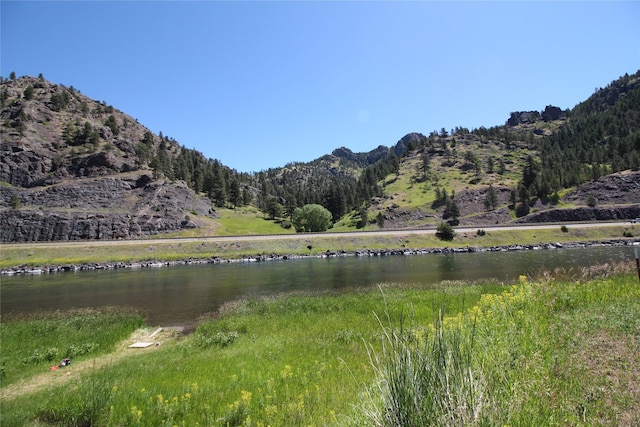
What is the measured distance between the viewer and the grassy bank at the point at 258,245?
71875 millimetres

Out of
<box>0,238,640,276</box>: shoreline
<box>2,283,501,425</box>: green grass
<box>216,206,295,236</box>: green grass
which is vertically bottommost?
<box>0,238,640,276</box>: shoreline

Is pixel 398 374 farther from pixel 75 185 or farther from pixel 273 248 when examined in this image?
pixel 75 185

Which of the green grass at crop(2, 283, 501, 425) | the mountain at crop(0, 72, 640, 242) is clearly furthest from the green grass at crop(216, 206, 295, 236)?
the green grass at crop(2, 283, 501, 425)

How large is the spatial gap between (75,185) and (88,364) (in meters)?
124

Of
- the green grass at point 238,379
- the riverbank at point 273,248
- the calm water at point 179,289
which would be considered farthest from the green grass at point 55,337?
the riverbank at point 273,248

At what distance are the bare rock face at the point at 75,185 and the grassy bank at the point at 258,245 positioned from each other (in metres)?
21.3

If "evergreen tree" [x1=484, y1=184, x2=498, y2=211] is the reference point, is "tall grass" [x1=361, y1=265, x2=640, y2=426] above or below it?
below

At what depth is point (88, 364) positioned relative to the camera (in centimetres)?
1482

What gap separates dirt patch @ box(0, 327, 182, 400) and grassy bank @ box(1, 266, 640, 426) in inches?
15.7

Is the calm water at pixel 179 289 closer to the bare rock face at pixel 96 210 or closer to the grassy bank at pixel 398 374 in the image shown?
the grassy bank at pixel 398 374

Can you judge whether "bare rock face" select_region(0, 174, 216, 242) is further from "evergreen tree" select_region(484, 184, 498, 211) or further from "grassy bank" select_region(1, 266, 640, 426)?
"evergreen tree" select_region(484, 184, 498, 211)

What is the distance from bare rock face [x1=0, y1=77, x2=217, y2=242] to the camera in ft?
320

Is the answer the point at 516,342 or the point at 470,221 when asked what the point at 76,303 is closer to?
the point at 516,342

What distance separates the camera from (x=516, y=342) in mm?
6676
